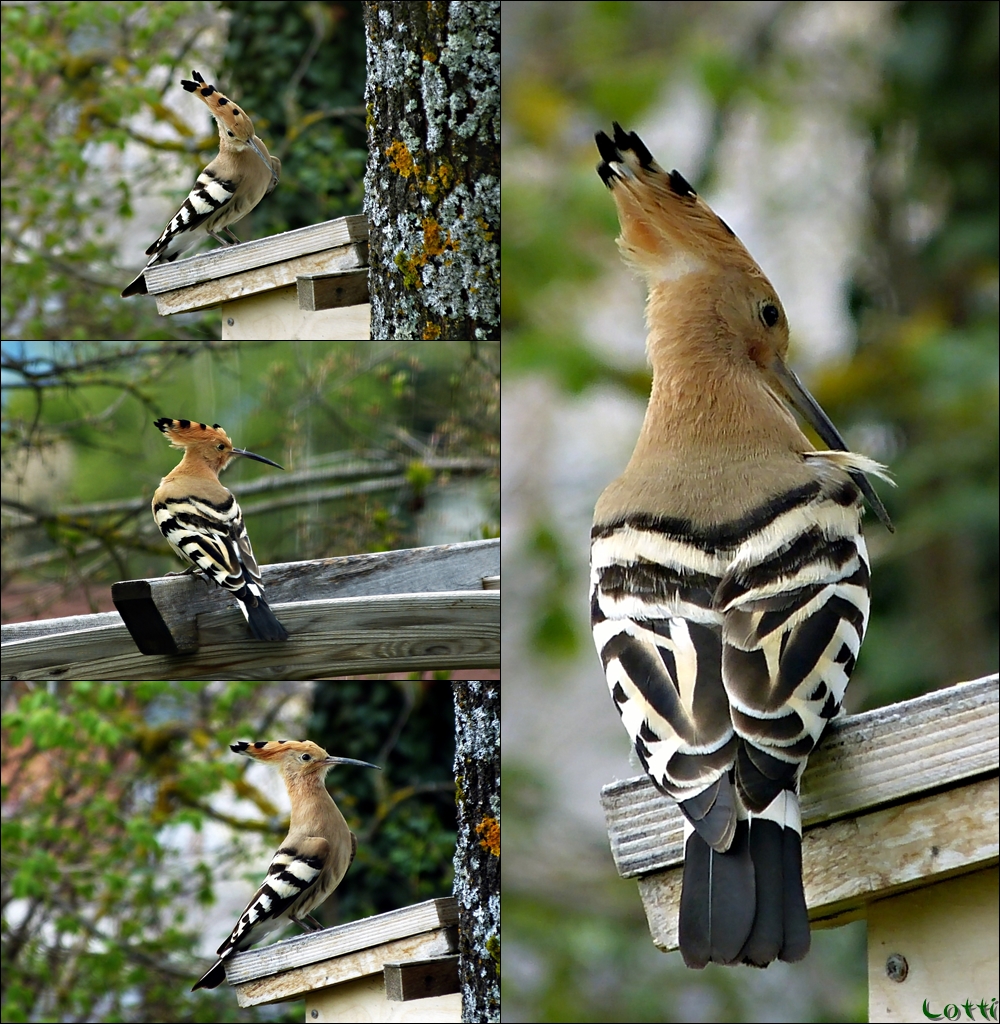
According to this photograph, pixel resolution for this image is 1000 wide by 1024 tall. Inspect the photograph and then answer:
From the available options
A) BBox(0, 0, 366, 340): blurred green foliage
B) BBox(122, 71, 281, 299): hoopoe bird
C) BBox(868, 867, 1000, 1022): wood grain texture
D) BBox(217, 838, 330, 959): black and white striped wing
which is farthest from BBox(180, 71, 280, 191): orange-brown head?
BBox(0, 0, 366, 340): blurred green foliage

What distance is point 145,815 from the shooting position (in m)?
3.40

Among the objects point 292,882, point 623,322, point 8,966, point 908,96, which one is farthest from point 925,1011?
point 908,96

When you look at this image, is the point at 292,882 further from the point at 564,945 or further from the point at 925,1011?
the point at 564,945

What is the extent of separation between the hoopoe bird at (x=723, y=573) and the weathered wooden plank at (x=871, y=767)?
0.05 meters

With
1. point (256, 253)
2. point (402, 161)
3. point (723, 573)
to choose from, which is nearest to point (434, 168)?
point (402, 161)

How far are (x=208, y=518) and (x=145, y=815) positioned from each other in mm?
2392

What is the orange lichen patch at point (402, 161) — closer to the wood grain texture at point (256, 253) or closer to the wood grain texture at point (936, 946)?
the wood grain texture at point (256, 253)

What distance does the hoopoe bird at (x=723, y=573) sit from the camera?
1087 millimetres

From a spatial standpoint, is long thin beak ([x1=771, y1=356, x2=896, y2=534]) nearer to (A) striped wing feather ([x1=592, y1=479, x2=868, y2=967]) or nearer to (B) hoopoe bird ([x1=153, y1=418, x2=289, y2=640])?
(A) striped wing feather ([x1=592, y1=479, x2=868, y2=967])

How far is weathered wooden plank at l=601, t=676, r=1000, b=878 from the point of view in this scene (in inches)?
46.6

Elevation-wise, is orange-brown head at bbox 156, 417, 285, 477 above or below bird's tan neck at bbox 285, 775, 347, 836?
above

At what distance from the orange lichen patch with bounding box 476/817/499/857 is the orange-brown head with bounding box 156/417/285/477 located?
Answer: 0.44 metres

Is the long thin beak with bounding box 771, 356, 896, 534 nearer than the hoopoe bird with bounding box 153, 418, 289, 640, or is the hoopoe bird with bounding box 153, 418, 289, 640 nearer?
the hoopoe bird with bounding box 153, 418, 289, 640

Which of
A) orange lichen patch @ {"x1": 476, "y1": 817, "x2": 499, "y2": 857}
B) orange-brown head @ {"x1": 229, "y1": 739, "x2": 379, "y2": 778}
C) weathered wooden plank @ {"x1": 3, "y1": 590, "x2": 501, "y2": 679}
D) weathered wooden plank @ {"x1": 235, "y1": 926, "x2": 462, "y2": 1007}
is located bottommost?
weathered wooden plank @ {"x1": 235, "y1": 926, "x2": 462, "y2": 1007}
